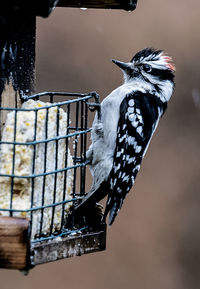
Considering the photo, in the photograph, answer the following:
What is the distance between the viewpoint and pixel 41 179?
146 inches

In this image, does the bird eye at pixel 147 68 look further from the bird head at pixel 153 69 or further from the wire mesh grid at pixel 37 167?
the wire mesh grid at pixel 37 167

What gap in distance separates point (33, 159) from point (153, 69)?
1594 mm

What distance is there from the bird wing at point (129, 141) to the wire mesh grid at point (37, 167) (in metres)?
0.48

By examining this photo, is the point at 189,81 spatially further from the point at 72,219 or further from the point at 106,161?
the point at 72,219

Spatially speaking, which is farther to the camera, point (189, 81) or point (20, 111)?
point (189, 81)

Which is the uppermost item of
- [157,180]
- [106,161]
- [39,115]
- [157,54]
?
[157,54]

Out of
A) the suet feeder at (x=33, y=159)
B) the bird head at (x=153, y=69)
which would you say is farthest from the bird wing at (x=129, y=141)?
the suet feeder at (x=33, y=159)

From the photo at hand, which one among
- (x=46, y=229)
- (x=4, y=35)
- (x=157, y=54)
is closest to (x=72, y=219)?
(x=46, y=229)

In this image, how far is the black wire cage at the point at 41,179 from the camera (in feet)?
11.6

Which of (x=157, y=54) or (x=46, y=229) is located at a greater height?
(x=157, y=54)

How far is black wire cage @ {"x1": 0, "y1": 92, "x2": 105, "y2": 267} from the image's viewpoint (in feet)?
11.6

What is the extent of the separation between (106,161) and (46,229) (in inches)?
34.2

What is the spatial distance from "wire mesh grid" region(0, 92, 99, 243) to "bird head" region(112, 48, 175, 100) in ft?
3.61

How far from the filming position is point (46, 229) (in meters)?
3.74
